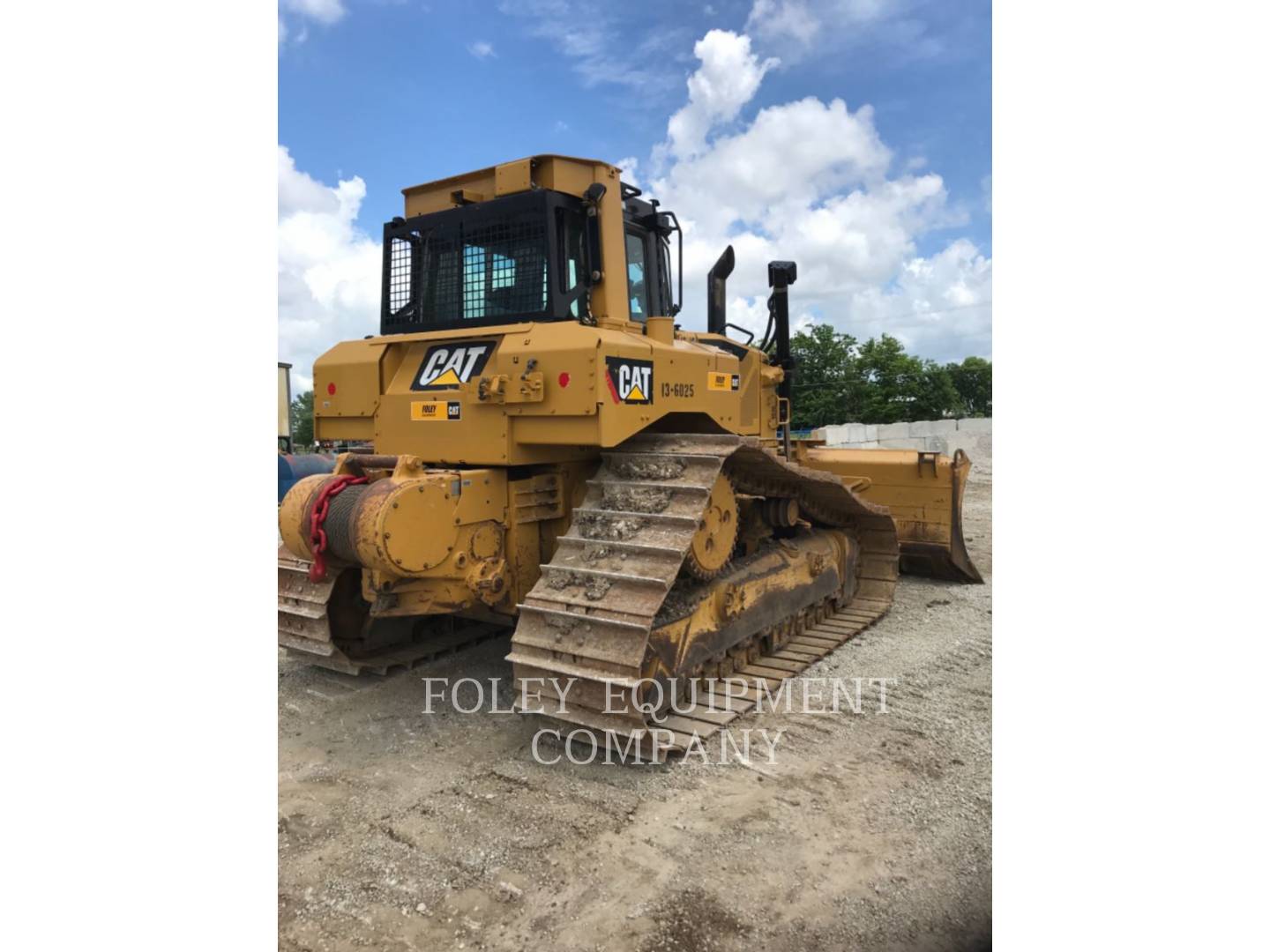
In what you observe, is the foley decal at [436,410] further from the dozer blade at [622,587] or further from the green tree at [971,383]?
the green tree at [971,383]

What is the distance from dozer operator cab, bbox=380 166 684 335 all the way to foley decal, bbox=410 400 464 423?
0.64 metres

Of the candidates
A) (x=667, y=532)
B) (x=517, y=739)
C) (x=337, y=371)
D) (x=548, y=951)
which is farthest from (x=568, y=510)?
(x=548, y=951)

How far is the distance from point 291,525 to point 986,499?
14.5m

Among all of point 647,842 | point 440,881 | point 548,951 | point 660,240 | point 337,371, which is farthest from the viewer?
point 660,240

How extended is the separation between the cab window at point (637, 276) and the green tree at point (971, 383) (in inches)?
1423

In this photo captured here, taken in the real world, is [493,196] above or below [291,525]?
above

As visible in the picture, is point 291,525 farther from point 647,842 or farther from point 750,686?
point 750,686

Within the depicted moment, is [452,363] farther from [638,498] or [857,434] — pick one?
[857,434]

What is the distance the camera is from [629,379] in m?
4.71

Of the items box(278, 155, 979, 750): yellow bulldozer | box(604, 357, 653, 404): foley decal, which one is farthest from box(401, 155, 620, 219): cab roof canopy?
box(604, 357, 653, 404): foley decal

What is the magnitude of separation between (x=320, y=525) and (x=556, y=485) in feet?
4.87

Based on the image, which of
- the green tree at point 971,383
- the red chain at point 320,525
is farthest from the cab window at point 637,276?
the green tree at point 971,383

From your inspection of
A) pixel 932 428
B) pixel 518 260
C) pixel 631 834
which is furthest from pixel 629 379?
pixel 932 428

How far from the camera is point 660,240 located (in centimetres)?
607
